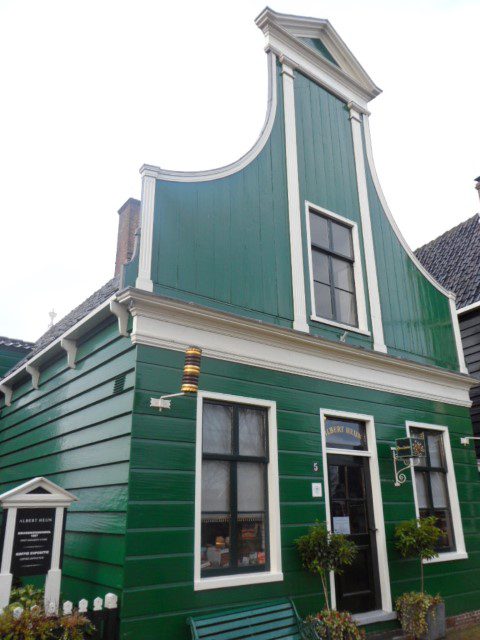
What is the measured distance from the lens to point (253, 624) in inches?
223

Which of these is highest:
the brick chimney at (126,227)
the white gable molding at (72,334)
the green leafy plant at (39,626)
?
the brick chimney at (126,227)

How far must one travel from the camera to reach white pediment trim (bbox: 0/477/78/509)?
5.15 m

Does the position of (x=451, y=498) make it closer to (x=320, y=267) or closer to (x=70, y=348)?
(x=320, y=267)

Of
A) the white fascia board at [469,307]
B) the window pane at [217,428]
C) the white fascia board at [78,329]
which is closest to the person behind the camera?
the window pane at [217,428]

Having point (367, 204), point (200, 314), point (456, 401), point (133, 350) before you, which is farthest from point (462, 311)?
point (133, 350)

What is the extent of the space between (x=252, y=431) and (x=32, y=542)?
280cm

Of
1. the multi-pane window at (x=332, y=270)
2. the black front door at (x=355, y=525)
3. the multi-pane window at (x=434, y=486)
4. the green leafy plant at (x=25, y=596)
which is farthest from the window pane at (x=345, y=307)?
the green leafy plant at (x=25, y=596)

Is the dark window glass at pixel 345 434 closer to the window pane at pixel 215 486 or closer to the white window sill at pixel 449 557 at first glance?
the window pane at pixel 215 486

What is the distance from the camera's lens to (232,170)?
24.9ft

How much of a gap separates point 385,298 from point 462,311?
3.33 metres

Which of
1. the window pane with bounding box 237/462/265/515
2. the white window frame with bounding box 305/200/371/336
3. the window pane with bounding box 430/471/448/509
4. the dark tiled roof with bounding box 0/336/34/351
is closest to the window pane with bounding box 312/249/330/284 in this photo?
the white window frame with bounding box 305/200/371/336

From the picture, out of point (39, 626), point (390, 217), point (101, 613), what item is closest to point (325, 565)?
point (101, 613)

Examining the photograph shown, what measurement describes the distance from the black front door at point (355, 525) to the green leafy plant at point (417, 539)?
0.39 meters

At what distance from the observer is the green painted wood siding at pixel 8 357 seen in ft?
39.0
